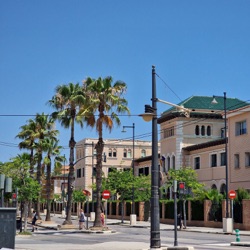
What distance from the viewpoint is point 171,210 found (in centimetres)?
6481

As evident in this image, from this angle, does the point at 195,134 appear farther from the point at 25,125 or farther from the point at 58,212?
the point at 58,212

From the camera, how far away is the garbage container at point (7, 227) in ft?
65.7

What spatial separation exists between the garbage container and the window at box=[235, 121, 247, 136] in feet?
153

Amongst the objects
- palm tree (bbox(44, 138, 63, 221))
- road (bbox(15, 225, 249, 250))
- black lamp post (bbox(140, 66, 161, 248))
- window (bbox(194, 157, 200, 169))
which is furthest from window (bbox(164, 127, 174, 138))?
black lamp post (bbox(140, 66, 161, 248))

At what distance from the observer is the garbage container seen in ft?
65.7

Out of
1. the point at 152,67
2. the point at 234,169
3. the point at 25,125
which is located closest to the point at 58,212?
the point at 25,125

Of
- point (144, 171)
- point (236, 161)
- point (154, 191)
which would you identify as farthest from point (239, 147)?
point (154, 191)

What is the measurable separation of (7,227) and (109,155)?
9490 cm

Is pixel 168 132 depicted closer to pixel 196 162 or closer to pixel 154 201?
pixel 196 162

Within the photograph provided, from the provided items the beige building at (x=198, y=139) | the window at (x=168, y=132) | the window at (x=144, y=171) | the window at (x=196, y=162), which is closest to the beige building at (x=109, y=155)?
the window at (x=144, y=171)

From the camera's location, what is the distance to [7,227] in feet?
65.9

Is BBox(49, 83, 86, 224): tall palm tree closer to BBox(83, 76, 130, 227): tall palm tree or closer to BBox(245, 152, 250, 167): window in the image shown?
BBox(83, 76, 130, 227): tall palm tree

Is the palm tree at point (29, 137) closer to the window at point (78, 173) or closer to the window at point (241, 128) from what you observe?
the window at point (241, 128)

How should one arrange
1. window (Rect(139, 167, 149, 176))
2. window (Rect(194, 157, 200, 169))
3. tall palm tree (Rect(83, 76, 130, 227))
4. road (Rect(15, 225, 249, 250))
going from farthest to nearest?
1. window (Rect(139, 167, 149, 176))
2. window (Rect(194, 157, 200, 169))
3. tall palm tree (Rect(83, 76, 130, 227))
4. road (Rect(15, 225, 249, 250))
